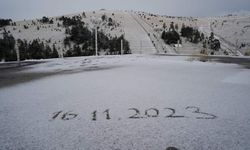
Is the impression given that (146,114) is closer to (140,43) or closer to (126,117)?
(126,117)

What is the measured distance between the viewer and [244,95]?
6.26 meters

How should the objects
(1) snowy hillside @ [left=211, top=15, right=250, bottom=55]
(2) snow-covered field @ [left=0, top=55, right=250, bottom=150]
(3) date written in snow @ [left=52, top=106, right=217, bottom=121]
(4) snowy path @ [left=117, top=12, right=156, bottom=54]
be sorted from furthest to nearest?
(1) snowy hillside @ [left=211, top=15, right=250, bottom=55] < (4) snowy path @ [left=117, top=12, right=156, bottom=54] < (3) date written in snow @ [left=52, top=106, right=217, bottom=121] < (2) snow-covered field @ [left=0, top=55, right=250, bottom=150]

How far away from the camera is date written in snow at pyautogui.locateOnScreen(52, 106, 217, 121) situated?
Answer: 15.5 feet

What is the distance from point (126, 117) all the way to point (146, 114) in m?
0.39

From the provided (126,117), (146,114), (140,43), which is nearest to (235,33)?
(140,43)

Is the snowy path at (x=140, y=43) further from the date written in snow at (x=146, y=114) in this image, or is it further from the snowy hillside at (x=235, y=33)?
the date written in snow at (x=146, y=114)

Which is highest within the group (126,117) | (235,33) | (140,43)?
(235,33)

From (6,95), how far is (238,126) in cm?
537

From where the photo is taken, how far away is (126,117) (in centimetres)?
473

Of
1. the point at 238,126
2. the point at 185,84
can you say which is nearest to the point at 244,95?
the point at 185,84

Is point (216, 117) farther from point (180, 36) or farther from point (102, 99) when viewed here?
point (180, 36)

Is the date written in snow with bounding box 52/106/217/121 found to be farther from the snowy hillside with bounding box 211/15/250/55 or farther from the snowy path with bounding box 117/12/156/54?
the snowy hillside with bounding box 211/15/250/55

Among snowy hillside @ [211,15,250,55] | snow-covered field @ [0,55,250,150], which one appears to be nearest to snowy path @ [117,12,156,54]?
snowy hillside @ [211,15,250,55]

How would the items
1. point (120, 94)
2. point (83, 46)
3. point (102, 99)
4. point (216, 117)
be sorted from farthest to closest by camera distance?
point (83, 46), point (120, 94), point (102, 99), point (216, 117)
